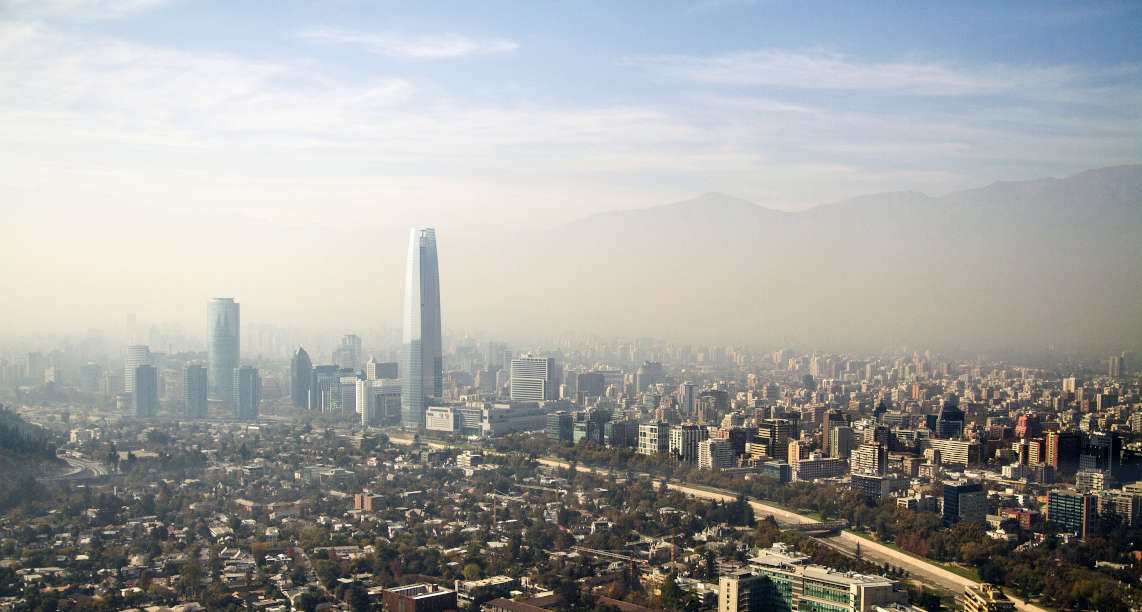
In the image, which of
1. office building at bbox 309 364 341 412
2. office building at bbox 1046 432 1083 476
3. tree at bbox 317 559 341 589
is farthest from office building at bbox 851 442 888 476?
office building at bbox 309 364 341 412

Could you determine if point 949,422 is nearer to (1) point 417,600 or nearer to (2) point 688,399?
(2) point 688,399

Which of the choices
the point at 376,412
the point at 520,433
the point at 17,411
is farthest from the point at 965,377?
the point at 17,411

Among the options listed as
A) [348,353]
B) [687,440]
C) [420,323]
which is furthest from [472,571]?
[348,353]

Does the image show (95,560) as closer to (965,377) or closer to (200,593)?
(200,593)

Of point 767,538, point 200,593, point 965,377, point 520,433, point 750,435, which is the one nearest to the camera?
point 200,593

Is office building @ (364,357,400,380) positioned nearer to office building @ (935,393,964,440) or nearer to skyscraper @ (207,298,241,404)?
skyscraper @ (207,298,241,404)

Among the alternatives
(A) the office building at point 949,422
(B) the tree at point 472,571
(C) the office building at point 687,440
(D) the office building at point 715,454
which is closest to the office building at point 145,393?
(C) the office building at point 687,440
